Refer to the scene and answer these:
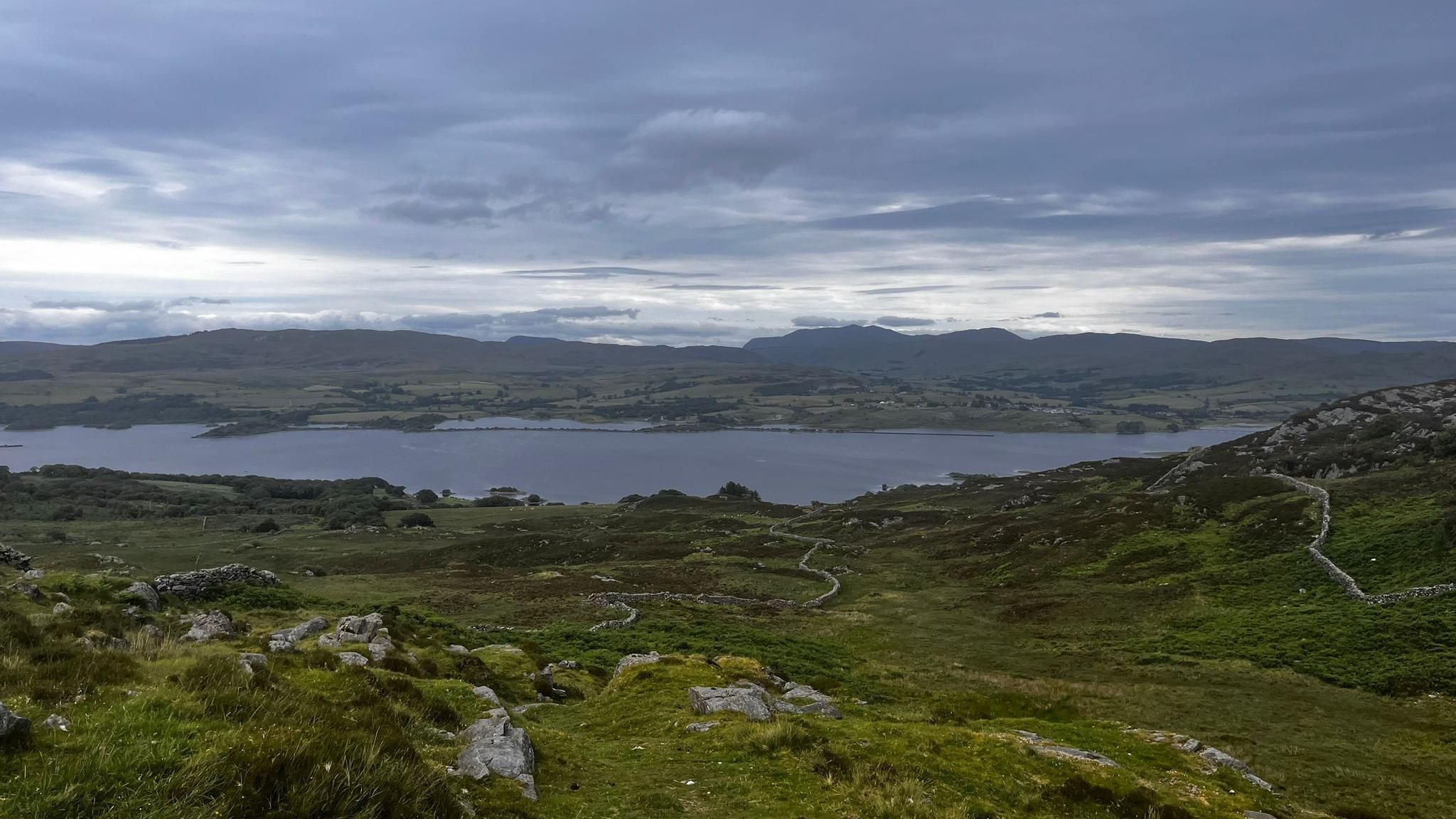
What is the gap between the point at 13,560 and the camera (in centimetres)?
2967

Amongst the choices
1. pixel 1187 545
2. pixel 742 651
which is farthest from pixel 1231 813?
pixel 1187 545

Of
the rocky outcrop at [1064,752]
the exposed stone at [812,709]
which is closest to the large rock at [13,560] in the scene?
the exposed stone at [812,709]

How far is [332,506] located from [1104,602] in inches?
4899

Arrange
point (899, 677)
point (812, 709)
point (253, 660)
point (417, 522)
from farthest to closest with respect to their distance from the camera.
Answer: point (417, 522) → point (899, 677) → point (812, 709) → point (253, 660)

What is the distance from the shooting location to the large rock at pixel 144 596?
2506cm

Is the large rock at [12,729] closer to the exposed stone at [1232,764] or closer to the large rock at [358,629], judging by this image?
the large rock at [358,629]

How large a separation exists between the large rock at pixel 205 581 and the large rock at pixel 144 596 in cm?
234

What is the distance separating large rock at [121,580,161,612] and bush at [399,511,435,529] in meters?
84.0

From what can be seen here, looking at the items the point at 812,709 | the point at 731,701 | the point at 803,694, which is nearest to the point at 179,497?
the point at 803,694

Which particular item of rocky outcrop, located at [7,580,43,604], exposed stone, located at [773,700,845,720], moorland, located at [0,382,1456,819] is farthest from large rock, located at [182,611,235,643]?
exposed stone, located at [773,700,845,720]

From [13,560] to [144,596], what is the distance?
10054 mm

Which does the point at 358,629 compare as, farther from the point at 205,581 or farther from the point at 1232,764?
the point at 1232,764

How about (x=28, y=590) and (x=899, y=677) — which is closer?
(x=28, y=590)

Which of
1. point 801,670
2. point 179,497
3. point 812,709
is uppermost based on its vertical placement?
point 812,709
